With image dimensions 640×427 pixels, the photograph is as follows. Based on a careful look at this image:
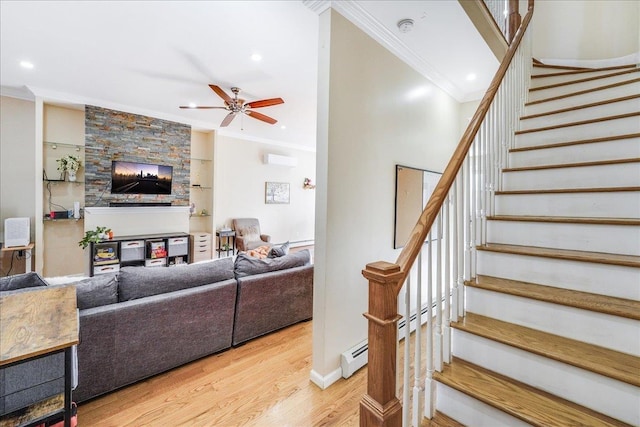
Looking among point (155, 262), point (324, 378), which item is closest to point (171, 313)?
point (324, 378)

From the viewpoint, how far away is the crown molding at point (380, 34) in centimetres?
204

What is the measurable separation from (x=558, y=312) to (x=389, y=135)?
73.5 inches

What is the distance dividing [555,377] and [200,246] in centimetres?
580

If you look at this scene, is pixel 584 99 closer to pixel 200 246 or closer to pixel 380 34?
pixel 380 34

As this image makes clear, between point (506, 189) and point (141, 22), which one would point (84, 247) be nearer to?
point (141, 22)

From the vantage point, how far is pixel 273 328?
2777mm

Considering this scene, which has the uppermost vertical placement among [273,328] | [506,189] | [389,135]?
[389,135]

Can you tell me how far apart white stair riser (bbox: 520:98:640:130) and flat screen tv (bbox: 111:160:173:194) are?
573 centimetres

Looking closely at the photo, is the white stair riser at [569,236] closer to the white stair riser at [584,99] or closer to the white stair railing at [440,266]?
the white stair railing at [440,266]

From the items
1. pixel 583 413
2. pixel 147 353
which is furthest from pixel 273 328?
pixel 583 413

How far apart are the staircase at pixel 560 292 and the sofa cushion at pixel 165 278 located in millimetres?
1912

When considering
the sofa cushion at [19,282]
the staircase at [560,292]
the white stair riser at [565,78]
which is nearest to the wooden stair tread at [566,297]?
the staircase at [560,292]

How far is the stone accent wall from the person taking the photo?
4.61m

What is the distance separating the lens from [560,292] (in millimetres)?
1404
